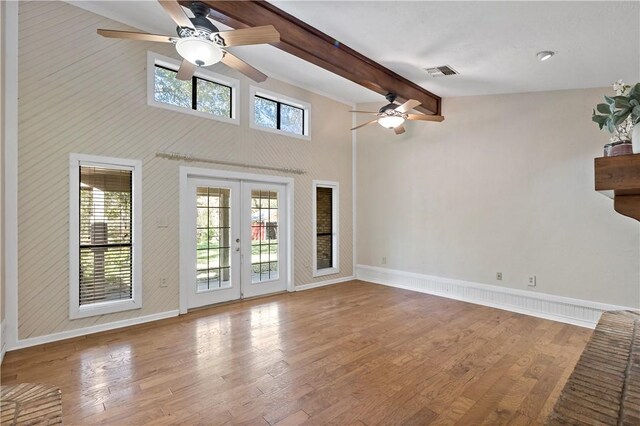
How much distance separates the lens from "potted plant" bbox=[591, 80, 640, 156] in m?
1.32

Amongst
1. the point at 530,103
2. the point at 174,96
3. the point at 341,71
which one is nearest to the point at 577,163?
the point at 530,103

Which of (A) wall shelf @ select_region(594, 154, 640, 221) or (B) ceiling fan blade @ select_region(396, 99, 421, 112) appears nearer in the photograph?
(A) wall shelf @ select_region(594, 154, 640, 221)

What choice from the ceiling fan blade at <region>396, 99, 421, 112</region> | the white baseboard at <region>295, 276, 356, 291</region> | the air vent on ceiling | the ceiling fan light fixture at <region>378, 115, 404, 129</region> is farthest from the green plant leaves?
the white baseboard at <region>295, 276, 356, 291</region>

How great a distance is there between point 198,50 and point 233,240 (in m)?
3.03

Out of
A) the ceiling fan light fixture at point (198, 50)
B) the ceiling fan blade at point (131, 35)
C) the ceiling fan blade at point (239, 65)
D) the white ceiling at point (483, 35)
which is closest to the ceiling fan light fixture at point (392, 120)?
the white ceiling at point (483, 35)

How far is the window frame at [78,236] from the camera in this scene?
3703 millimetres

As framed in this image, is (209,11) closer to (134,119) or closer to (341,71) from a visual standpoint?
(341,71)

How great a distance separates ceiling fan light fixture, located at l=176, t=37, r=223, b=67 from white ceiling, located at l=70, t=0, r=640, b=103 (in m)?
0.82

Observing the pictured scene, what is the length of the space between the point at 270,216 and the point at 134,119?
2.49m

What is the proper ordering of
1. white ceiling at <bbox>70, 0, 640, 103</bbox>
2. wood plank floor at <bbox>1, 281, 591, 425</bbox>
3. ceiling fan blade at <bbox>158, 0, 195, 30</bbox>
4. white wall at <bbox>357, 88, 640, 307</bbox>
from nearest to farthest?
ceiling fan blade at <bbox>158, 0, 195, 30</bbox> → wood plank floor at <bbox>1, 281, 591, 425</bbox> → white ceiling at <bbox>70, 0, 640, 103</bbox> → white wall at <bbox>357, 88, 640, 307</bbox>

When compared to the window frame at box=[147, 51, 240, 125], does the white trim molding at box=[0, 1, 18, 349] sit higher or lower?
lower

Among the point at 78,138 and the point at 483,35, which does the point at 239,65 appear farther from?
the point at 483,35

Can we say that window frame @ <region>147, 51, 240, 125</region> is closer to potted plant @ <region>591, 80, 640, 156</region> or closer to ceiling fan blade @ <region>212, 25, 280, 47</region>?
ceiling fan blade @ <region>212, 25, 280, 47</region>

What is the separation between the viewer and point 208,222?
16.1ft
